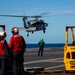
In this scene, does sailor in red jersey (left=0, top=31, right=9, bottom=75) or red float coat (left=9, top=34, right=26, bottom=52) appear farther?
red float coat (left=9, top=34, right=26, bottom=52)

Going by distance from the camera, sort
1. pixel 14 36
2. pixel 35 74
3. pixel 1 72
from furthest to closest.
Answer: pixel 35 74 → pixel 14 36 → pixel 1 72

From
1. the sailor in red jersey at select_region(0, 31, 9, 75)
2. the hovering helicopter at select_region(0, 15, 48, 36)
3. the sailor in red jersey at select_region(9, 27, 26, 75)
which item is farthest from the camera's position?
the hovering helicopter at select_region(0, 15, 48, 36)

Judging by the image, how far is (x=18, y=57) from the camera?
13562mm

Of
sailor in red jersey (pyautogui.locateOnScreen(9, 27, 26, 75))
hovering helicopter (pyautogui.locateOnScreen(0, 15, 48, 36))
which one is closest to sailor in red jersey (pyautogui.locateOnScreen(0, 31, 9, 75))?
sailor in red jersey (pyautogui.locateOnScreen(9, 27, 26, 75))

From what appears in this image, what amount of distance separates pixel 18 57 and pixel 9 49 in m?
0.58

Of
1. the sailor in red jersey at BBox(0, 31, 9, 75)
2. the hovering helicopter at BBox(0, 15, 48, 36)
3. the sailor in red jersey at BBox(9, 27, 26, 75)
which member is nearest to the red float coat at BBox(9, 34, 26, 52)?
the sailor in red jersey at BBox(9, 27, 26, 75)

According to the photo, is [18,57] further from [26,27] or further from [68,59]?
[26,27]

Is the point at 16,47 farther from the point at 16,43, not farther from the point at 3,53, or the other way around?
the point at 3,53

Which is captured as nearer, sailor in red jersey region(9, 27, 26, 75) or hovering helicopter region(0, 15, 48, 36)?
sailor in red jersey region(9, 27, 26, 75)

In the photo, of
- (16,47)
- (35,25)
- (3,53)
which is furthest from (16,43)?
(35,25)

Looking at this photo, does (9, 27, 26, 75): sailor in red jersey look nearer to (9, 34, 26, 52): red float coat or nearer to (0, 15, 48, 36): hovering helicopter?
(9, 34, 26, 52): red float coat

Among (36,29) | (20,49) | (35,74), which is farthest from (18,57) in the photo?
(36,29)

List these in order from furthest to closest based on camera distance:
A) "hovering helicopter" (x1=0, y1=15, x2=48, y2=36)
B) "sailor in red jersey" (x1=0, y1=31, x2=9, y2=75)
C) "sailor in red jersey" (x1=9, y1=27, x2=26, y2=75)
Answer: "hovering helicopter" (x1=0, y1=15, x2=48, y2=36) < "sailor in red jersey" (x1=9, y1=27, x2=26, y2=75) < "sailor in red jersey" (x1=0, y1=31, x2=9, y2=75)

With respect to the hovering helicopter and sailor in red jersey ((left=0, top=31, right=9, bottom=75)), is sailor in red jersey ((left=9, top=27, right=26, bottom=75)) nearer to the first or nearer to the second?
sailor in red jersey ((left=0, top=31, right=9, bottom=75))
